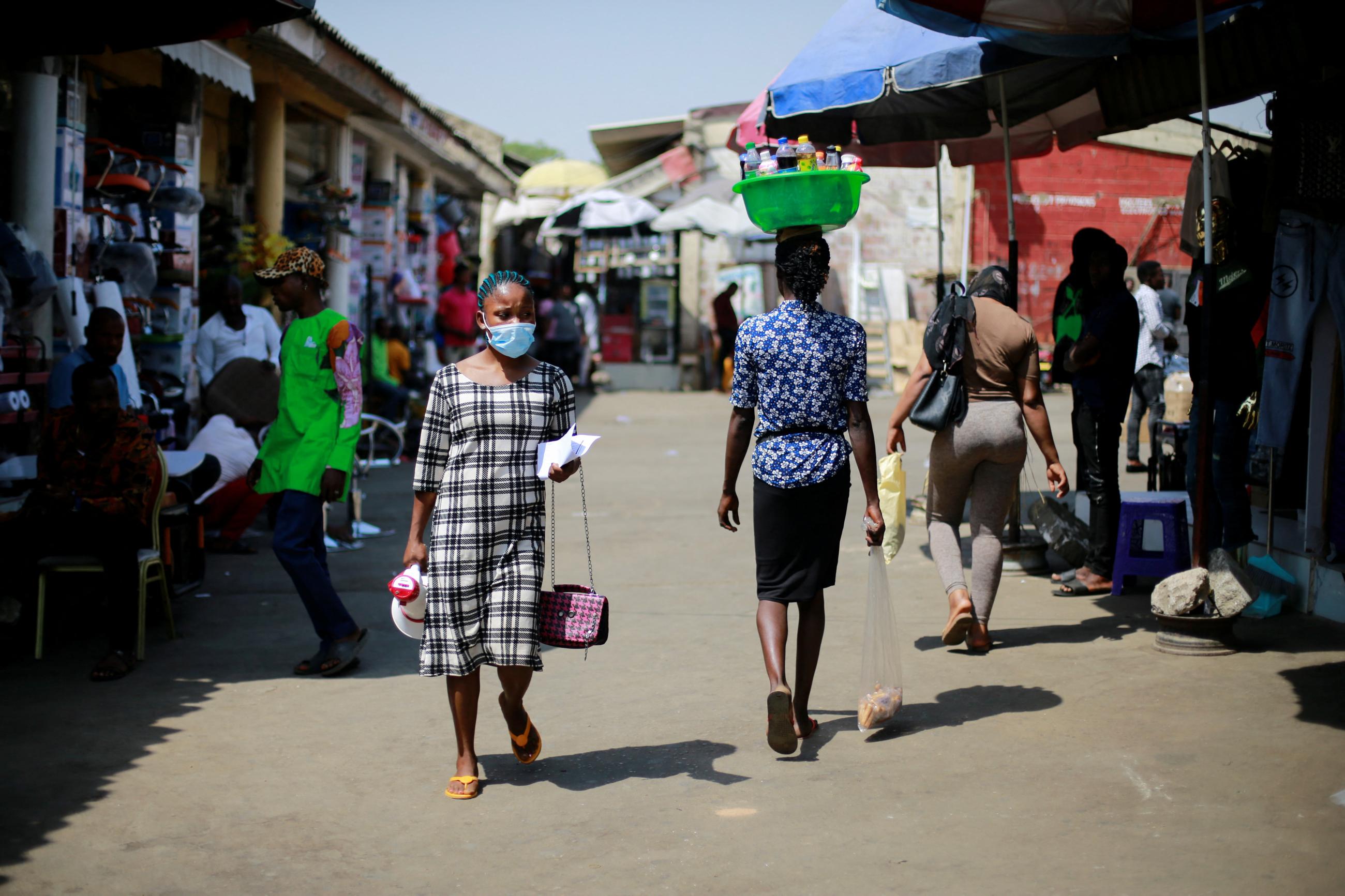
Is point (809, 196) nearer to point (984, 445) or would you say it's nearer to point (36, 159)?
point (984, 445)

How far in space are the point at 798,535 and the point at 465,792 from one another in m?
1.53

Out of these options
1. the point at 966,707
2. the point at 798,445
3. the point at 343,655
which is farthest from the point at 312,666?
the point at 966,707

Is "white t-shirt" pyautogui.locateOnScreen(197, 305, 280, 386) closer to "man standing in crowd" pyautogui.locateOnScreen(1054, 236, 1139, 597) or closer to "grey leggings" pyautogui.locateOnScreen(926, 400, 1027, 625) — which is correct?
"grey leggings" pyautogui.locateOnScreen(926, 400, 1027, 625)

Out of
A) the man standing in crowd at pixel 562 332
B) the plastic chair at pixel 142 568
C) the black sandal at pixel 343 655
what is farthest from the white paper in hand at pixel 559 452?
the man standing in crowd at pixel 562 332

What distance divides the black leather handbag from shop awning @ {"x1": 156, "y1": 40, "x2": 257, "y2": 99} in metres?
5.71

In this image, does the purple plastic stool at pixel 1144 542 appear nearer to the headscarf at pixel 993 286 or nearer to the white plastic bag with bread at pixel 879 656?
the headscarf at pixel 993 286

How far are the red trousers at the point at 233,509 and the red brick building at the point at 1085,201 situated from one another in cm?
1802

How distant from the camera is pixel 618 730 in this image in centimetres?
515

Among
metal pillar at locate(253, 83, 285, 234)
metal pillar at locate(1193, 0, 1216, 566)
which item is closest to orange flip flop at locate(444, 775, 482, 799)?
metal pillar at locate(1193, 0, 1216, 566)

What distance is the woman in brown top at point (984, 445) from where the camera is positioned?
19.8ft

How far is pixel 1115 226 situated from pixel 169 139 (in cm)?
1873

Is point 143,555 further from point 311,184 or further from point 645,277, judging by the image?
point 645,277

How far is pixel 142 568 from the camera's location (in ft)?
20.2

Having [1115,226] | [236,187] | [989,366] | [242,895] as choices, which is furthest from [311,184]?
[1115,226]
